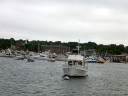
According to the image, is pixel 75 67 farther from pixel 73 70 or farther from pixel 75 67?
pixel 73 70

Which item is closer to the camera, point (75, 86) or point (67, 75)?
point (75, 86)

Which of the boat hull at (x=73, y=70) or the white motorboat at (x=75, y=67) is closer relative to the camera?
the boat hull at (x=73, y=70)

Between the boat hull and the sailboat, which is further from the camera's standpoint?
the sailboat

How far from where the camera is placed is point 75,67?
194ft

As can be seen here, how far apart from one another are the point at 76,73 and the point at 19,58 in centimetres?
11026

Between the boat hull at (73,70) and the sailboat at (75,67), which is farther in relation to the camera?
the sailboat at (75,67)

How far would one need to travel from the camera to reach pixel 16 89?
4344 cm

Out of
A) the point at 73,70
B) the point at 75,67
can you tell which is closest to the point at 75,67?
the point at 75,67

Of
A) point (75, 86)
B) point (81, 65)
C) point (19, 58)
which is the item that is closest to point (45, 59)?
point (19, 58)

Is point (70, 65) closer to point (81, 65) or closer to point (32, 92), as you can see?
point (81, 65)

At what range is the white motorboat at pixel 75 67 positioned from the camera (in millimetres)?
59344

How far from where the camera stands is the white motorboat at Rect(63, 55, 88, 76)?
195ft

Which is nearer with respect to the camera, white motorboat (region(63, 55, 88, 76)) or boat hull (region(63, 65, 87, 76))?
boat hull (region(63, 65, 87, 76))

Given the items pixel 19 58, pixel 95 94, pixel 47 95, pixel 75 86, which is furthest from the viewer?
pixel 19 58
